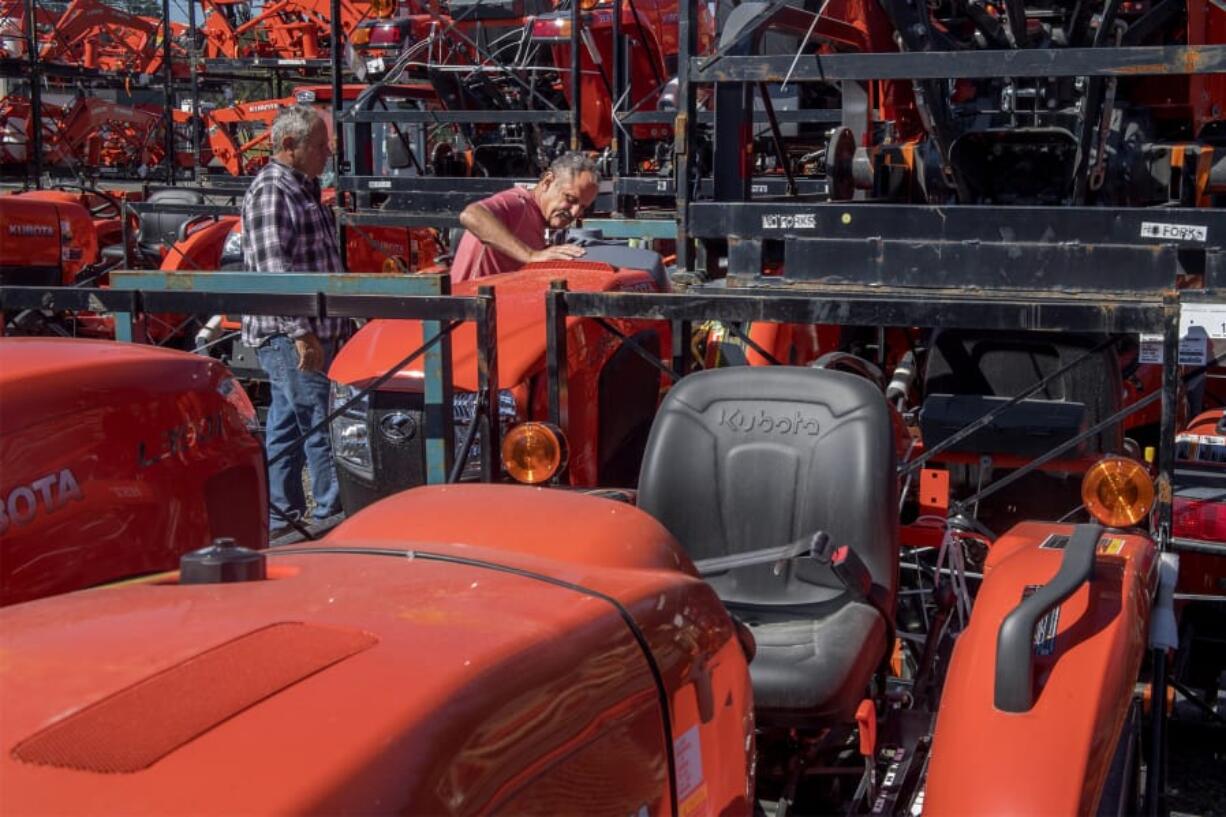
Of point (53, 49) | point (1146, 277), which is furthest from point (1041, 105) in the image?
point (53, 49)

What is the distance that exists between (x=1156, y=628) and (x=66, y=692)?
7.30 feet

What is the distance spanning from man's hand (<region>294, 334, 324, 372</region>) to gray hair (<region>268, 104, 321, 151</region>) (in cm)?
87

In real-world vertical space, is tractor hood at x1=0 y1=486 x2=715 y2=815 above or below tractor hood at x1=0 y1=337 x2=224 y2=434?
below

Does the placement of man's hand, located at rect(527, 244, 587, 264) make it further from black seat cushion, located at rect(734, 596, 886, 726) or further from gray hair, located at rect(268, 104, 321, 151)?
black seat cushion, located at rect(734, 596, 886, 726)

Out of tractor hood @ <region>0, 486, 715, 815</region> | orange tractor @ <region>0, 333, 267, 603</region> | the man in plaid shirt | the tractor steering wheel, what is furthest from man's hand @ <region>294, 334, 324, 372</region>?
the tractor steering wheel

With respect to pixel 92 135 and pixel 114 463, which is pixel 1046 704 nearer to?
pixel 114 463

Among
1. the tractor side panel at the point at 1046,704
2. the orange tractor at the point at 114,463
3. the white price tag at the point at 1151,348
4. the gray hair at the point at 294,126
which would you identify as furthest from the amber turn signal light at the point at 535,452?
the gray hair at the point at 294,126

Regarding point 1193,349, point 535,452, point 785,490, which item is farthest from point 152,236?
point 1193,349

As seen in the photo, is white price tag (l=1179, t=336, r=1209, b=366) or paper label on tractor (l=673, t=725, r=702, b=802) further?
white price tag (l=1179, t=336, r=1209, b=366)

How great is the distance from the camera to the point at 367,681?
1.31 metres

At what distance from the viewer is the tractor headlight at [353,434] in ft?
15.2

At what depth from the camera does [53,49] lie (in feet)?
85.0

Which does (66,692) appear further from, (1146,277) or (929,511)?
(1146,277)

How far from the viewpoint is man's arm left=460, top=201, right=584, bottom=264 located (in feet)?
17.7
